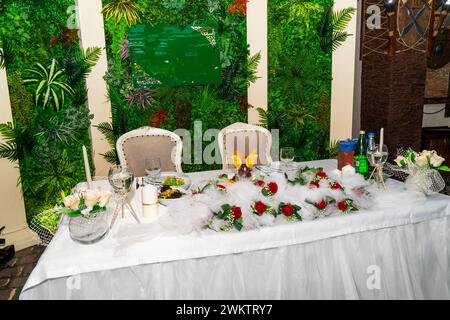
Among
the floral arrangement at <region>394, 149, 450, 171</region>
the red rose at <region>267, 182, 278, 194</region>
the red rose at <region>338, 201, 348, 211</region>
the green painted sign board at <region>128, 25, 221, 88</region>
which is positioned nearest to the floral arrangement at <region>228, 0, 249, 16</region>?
the green painted sign board at <region>128, 25, 221, 88</region>

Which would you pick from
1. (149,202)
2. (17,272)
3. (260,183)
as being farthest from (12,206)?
(260,183)

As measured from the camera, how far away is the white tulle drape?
65.7 inches

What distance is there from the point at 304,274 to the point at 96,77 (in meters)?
3.02

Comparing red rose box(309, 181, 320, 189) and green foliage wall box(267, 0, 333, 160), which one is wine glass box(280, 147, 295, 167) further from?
green foliage wall box(267, 0, 333, 160)

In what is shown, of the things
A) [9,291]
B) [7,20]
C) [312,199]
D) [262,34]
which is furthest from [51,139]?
[312,199]

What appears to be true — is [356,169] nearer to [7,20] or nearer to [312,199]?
[312,199]

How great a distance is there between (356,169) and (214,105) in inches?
91.7

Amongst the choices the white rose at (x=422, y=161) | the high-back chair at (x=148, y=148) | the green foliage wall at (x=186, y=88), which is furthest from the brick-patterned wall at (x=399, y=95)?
the high-back chair at (x=148, y=148)

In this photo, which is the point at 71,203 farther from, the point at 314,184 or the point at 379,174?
the point at 379,174

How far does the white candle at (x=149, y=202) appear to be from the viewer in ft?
6.08

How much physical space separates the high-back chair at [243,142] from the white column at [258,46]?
137 cm

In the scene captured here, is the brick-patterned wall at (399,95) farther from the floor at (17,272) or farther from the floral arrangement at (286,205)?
the floor at (17,272)

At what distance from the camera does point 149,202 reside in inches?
73.0

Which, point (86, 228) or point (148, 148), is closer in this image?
point (86, 228)
